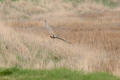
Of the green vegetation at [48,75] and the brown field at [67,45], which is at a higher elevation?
the brown field at [67,45]

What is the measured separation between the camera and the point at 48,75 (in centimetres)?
1041

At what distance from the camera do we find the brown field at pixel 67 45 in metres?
13.1

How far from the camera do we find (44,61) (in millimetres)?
13508

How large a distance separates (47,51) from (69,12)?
15399mm

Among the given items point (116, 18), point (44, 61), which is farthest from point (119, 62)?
point (116, 18)

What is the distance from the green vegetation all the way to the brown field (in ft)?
3.87

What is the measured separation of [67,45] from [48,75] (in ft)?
22.3

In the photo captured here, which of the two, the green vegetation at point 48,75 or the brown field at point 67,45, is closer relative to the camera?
the green vegetation at point 48,75

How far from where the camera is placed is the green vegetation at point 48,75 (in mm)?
10195

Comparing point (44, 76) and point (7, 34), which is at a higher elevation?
point (7, 34)

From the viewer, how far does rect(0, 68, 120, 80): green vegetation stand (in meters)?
10.2

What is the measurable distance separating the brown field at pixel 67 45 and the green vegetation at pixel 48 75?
1.18 metres

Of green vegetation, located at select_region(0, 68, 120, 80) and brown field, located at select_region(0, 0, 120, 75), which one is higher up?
brown field, located at select_region(0, 0, 120, 75)

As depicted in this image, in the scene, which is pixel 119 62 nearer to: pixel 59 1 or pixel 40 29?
pixel 40 29
